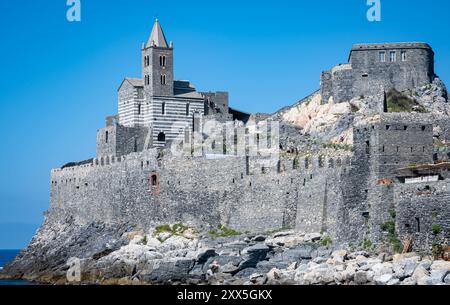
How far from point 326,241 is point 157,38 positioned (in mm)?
26848

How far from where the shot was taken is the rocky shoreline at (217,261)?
192ft

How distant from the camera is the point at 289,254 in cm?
6619

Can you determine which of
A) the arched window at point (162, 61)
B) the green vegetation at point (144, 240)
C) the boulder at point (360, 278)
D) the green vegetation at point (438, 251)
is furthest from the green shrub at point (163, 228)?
the green vegetation at point (438, 251)

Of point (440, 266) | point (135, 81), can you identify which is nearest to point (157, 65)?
point (135, 81)

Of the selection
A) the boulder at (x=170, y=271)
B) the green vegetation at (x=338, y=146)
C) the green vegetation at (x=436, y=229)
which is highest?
the green vegetation at (x=338, y=146)

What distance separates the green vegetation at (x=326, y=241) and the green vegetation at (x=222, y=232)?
25.7 feet

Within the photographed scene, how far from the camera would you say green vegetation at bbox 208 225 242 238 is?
241 feet

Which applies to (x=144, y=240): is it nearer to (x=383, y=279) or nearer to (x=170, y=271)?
(x=170, y=271)

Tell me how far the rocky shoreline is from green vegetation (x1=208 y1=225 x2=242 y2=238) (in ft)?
0.25

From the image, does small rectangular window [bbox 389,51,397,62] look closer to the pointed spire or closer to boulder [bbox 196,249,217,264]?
the pointed spire

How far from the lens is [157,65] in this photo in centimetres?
8769

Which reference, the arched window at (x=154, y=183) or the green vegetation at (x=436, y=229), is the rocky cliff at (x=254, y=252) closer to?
the green vegetation at (x=436, y=229)

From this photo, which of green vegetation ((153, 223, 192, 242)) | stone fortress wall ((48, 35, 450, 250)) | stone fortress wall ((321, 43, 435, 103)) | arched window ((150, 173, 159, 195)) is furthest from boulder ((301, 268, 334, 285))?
stone fortress wall ((321, 43, 435, 103))
